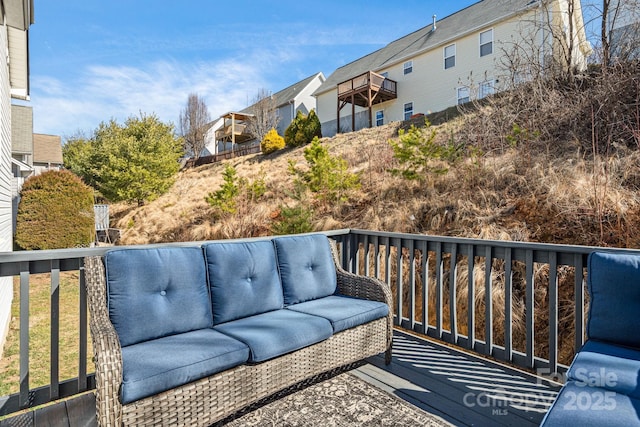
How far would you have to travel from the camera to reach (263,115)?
2548 centimetres

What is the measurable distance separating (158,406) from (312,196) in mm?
7183

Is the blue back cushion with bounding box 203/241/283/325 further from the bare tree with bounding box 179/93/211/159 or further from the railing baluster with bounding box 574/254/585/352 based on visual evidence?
the bare tree with bounding box 179/93/211/159

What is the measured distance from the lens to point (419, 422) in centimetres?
213

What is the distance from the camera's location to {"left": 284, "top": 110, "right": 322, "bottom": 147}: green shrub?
757 inches

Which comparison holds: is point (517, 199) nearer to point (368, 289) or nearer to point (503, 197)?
point (503, 197)

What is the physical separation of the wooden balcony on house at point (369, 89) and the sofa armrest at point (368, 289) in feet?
51.2

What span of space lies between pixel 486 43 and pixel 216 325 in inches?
656

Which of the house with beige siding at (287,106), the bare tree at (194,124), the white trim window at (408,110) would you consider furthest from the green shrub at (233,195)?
the bare tree at (194,124)

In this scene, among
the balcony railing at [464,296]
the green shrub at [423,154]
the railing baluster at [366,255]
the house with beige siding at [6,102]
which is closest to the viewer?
the balcony railing at [464,296]

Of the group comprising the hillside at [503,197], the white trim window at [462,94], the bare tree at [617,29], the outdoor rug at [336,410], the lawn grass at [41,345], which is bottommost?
the lawn grass at [41,345]

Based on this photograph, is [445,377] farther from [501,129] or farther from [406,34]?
[406,34]

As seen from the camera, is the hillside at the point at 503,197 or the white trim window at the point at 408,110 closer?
the hillside at the point at 503,197

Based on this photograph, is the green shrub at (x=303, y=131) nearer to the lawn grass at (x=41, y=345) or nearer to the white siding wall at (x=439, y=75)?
the white siding wall at (x=439, y=75)

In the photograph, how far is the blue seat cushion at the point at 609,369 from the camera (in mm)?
1592
